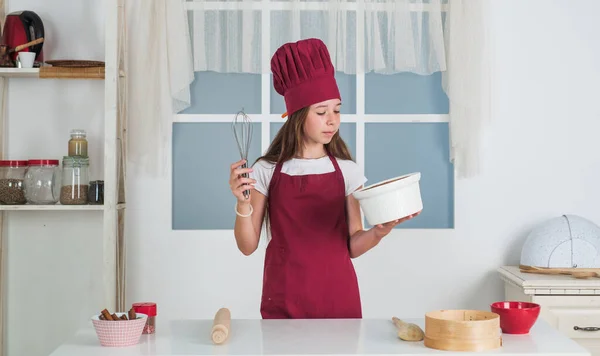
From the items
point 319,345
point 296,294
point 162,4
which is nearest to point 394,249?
point 296,294

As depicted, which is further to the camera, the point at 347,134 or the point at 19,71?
the point at 347,134

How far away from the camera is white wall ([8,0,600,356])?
146 inches

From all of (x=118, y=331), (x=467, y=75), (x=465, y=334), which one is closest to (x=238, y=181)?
(x=118, y=331)

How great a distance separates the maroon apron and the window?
1.08m

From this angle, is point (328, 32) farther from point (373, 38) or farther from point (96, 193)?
point (96, 193)

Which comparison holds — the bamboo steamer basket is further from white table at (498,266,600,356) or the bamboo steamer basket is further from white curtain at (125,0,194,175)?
white curtain at (125,0,194,175)

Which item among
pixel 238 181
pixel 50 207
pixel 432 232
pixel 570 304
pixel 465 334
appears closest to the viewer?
pixel 465 334

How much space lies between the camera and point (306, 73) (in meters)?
2.57

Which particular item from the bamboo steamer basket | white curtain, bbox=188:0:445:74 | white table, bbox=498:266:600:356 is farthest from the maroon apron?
white curtain, bbox=188:0:445:74

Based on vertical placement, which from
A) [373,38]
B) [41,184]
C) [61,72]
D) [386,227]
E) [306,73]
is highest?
[373,38]

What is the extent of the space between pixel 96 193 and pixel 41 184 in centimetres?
24

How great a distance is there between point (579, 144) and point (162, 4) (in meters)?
1.98

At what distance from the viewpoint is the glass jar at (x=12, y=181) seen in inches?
136

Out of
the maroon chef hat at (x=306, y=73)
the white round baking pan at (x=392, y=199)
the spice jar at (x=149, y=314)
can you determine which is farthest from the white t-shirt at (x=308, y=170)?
the spice jar at (x=149, y=314)
